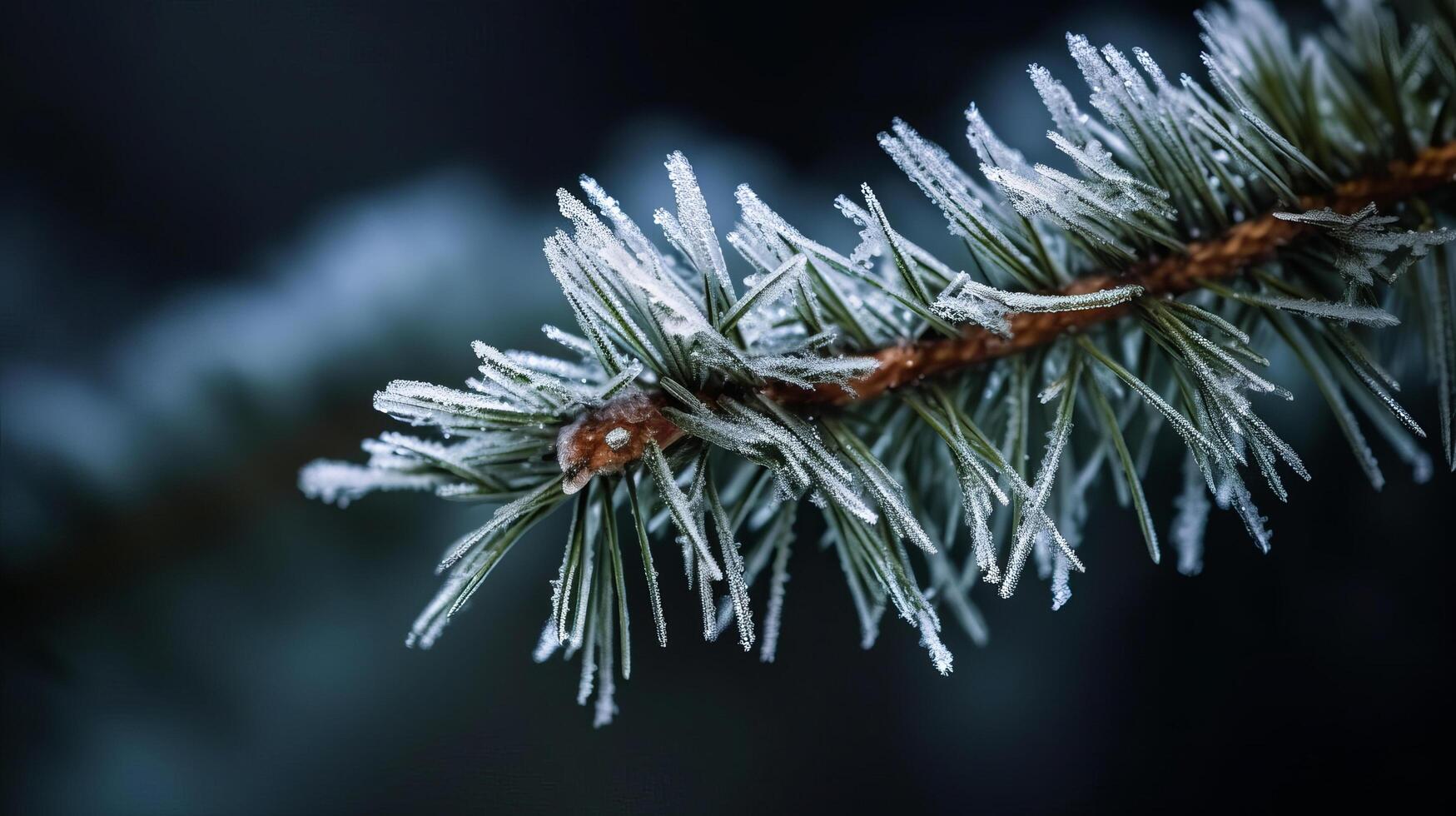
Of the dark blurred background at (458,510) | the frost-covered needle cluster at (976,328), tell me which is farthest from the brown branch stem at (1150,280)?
the dark blurred background at (458,510)

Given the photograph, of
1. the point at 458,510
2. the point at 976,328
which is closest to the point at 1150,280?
the point at 976,328

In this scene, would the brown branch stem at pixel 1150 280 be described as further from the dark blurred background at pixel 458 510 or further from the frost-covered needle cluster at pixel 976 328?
the dark blurred background at pixel 458 510

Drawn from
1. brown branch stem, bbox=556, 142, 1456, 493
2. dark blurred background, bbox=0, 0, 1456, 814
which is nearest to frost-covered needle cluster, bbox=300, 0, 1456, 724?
brown branch stem, bbox=556, 142, 1456, 493

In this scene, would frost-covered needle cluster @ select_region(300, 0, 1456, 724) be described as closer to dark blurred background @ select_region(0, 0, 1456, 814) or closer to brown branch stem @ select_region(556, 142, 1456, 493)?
brown branch stem @ select_region(556, 142, 1456, 493)

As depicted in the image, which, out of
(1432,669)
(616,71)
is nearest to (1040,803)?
(1432,669)

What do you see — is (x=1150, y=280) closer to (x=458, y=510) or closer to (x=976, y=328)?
(x=976, y=328)

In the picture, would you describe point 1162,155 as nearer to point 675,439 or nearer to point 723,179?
point 675,439

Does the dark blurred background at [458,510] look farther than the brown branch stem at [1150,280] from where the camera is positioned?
Yes
